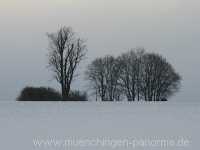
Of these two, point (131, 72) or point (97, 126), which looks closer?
point (97, 126)

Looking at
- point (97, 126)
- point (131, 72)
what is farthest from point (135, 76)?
point (97, 126)

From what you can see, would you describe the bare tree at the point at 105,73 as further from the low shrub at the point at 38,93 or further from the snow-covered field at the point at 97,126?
the snow-covered field at the point at 97,126

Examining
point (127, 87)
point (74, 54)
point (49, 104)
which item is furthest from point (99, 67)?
point (49, 104)

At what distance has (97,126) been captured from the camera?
8.84 metres

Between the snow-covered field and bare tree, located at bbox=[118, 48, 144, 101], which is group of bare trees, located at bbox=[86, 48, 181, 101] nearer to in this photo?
bare tree, located at bbox=[118, 48, 144, 101]

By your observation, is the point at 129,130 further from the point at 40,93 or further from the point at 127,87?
the point at 127,87

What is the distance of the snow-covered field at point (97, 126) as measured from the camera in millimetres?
8375

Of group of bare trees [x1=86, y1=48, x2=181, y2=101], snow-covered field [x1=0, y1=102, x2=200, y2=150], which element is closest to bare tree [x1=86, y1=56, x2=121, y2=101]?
group of bare trees [x1=86, y1=48, x2=181, y2=101]

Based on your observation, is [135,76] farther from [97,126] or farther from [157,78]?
[97,126]

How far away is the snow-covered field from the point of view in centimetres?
838

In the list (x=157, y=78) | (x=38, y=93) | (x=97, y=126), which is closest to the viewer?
(x=97, y=126)

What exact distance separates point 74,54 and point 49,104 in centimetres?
5544

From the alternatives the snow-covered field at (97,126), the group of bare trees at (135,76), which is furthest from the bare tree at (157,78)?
the snow-covered field at (97,126)

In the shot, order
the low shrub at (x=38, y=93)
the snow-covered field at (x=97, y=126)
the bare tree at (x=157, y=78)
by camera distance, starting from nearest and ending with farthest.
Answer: the snow-covered field at (x=97, y=126), the low shrub at (x=38, y=93), the bare tree at (x=157, y=78)
